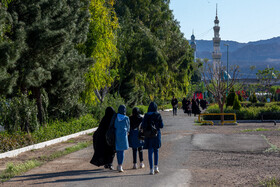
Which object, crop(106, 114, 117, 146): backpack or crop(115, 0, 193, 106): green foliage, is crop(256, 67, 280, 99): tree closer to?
crop(115, 0, 193, 106): green foliage

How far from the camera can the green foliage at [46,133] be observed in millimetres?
14373

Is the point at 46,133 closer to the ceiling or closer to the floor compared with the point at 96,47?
closer to the floor

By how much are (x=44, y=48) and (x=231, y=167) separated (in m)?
8.84

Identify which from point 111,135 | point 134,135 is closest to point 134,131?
point 134,135

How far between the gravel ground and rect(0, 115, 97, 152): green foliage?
6.13 meters

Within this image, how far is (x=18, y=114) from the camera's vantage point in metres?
16.1

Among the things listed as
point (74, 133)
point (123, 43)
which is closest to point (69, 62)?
point (74, 133)

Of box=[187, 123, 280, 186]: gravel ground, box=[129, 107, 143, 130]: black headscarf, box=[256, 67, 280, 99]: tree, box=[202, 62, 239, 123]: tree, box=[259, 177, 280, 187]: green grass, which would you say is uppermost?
box=[256, 67, 280, 99]: tree

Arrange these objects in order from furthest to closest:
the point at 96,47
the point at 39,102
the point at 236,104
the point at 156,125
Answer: the point at 236,104 → the point at 96,47 → the point at 39,102 → the point at 156,125

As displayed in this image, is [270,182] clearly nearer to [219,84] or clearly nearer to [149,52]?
[219,84]

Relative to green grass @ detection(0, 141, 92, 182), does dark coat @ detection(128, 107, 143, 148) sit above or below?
above

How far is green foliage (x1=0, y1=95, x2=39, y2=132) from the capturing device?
51.8 feet

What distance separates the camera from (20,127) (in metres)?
16.5

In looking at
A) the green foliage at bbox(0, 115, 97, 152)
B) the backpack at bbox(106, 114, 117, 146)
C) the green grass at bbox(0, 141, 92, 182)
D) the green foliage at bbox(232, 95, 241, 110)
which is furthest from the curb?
the green foliage at bbox(232, 95, 241, 110)
